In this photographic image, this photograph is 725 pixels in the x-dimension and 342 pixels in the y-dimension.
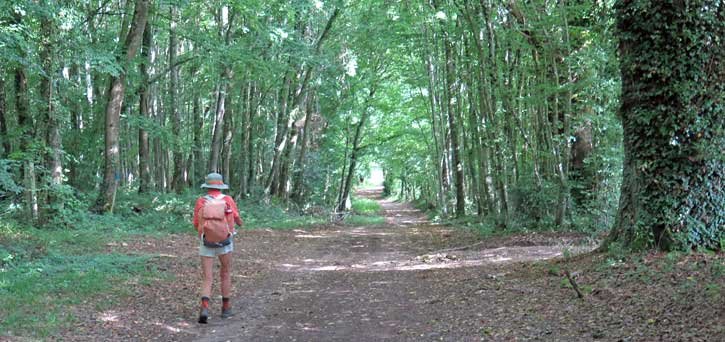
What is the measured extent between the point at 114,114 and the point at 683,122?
14.5 m

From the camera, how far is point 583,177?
15742mm

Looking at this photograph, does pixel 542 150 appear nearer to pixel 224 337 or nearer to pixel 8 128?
pixel 224 337

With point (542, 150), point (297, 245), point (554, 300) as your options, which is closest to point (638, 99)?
point (554, 300)

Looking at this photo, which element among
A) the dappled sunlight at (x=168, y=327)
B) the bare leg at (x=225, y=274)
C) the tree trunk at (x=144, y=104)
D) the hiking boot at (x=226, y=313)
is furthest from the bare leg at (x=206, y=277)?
the tree trunk at (x=144, y=104)

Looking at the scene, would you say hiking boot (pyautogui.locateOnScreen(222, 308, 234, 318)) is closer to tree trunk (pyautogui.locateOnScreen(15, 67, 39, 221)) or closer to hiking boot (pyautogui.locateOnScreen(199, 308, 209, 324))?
hiking boot (pyautogui.locateOnScreen(199, 308, 209, 324))

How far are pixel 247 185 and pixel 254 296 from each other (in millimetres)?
21680

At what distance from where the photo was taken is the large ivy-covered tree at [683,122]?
743cm

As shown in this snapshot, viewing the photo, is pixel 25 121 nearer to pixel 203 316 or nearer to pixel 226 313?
pixel 226 313

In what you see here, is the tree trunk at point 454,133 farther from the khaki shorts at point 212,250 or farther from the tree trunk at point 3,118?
the khaki shorts at point 212,250

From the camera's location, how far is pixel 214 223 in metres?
7.19

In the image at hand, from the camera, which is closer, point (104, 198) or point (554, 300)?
point (554, 300)

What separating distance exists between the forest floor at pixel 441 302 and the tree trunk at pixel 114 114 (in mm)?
5124

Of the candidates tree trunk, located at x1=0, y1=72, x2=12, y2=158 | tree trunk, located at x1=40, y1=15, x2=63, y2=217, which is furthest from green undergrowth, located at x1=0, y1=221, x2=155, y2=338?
tree trunk, located at x1=0, y1=72, x2=12, y2=158

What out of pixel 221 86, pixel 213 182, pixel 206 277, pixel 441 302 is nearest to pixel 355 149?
pixel 221 86
